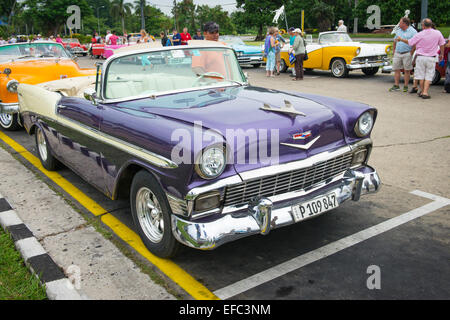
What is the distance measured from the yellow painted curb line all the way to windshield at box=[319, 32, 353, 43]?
38.4 feet

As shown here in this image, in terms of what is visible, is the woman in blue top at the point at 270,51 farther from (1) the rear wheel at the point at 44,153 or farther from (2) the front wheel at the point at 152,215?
(2) the front wheel at the point at 152,215

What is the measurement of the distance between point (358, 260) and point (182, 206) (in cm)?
142

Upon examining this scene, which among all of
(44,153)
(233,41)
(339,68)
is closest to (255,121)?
(44,153)

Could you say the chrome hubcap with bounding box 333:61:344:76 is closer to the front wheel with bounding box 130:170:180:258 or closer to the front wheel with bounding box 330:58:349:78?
the front wheel with bounding box 330:58:349:78

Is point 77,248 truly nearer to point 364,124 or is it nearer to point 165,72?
point 165,72

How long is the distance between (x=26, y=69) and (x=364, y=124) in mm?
6468

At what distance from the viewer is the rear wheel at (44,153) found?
18.4 feet

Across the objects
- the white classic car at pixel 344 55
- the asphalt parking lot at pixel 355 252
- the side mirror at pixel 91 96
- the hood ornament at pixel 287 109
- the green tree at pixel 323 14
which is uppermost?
the green tree at pixel 323 14

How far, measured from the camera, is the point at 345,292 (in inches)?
117

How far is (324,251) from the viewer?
11.7 ft

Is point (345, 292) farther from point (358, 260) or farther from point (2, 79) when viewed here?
point (2, 79)

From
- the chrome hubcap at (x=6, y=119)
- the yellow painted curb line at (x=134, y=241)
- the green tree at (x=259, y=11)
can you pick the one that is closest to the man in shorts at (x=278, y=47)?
the chrome hubcap at (x=6, y=119)

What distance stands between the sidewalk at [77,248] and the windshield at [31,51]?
4257 millimetres
